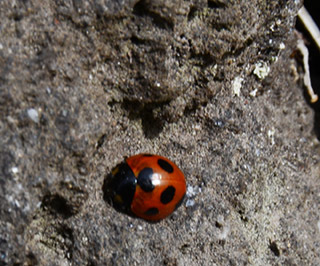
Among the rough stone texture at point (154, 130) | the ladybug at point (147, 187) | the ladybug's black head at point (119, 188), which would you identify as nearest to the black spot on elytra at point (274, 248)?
the rough stone texture at point (154, 130)

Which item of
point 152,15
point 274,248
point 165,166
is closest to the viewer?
point 152,15

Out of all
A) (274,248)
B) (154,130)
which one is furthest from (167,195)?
(274,248)

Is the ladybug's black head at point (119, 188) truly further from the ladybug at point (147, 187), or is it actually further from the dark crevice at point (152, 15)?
the dark crevice at point (152, 15)

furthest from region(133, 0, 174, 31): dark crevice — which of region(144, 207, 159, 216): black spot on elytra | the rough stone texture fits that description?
region(144, 207, 159, 216): black spot on elytra

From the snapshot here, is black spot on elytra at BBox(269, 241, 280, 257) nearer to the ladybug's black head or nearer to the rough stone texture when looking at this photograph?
the rough stone texture

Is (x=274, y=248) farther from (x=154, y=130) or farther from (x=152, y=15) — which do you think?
(x=152, y=15)

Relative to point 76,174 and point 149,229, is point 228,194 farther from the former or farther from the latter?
point 76,174
